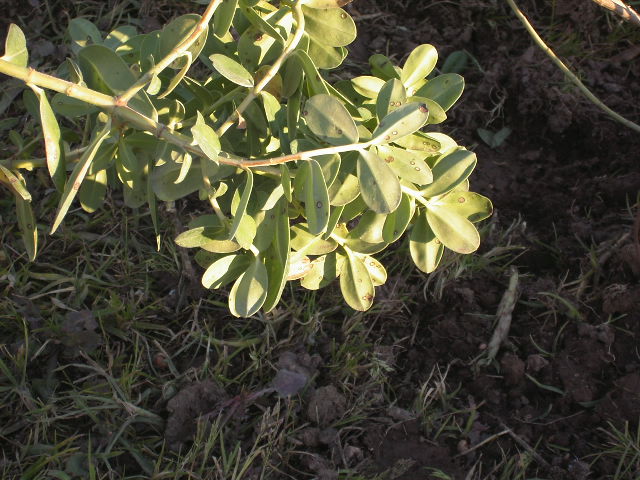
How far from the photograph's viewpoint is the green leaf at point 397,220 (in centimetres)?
144

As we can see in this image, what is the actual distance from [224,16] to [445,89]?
0.45 meters

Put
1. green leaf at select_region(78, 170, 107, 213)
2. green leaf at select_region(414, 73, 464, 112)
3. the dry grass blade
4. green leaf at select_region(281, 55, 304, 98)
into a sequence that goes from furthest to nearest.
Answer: the dry grass blade
green leaf at select_region(78, 170, 107, 213)
green leaf at select_region(414, 73, 464, 112)
green leaf at select_region(281, 55, 304, 98)

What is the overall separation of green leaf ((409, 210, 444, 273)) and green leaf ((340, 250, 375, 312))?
114mm

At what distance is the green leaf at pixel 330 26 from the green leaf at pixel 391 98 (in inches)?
6.3

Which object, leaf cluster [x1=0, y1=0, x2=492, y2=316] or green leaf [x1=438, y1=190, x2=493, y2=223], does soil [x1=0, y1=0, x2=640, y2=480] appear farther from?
green leaf [x1=438, y1=190, x2=493, y2=223]

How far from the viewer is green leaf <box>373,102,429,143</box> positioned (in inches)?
48.8

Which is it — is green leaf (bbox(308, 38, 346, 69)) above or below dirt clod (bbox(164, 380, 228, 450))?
above

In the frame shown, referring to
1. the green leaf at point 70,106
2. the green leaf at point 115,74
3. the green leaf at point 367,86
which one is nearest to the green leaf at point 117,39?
the green leaf at point 70,106

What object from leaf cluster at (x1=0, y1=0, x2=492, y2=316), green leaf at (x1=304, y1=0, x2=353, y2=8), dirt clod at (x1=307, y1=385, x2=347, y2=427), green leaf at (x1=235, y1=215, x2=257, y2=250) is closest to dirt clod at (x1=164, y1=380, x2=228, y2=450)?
dirt clod at (x1=307, y1=385, x2=347, y2=427)

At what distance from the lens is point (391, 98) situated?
1.34 m

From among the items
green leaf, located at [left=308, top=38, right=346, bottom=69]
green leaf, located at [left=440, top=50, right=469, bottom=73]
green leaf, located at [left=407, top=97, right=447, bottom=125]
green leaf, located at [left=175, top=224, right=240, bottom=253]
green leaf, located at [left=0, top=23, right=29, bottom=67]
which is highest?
green leaf, located at [left=0, top=23, right=29, bottom=67]

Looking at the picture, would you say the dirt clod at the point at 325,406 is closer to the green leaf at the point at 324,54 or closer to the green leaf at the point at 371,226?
the green leaf at the point at 371,226

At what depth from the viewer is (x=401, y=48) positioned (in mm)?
2625

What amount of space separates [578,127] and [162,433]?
155cm
